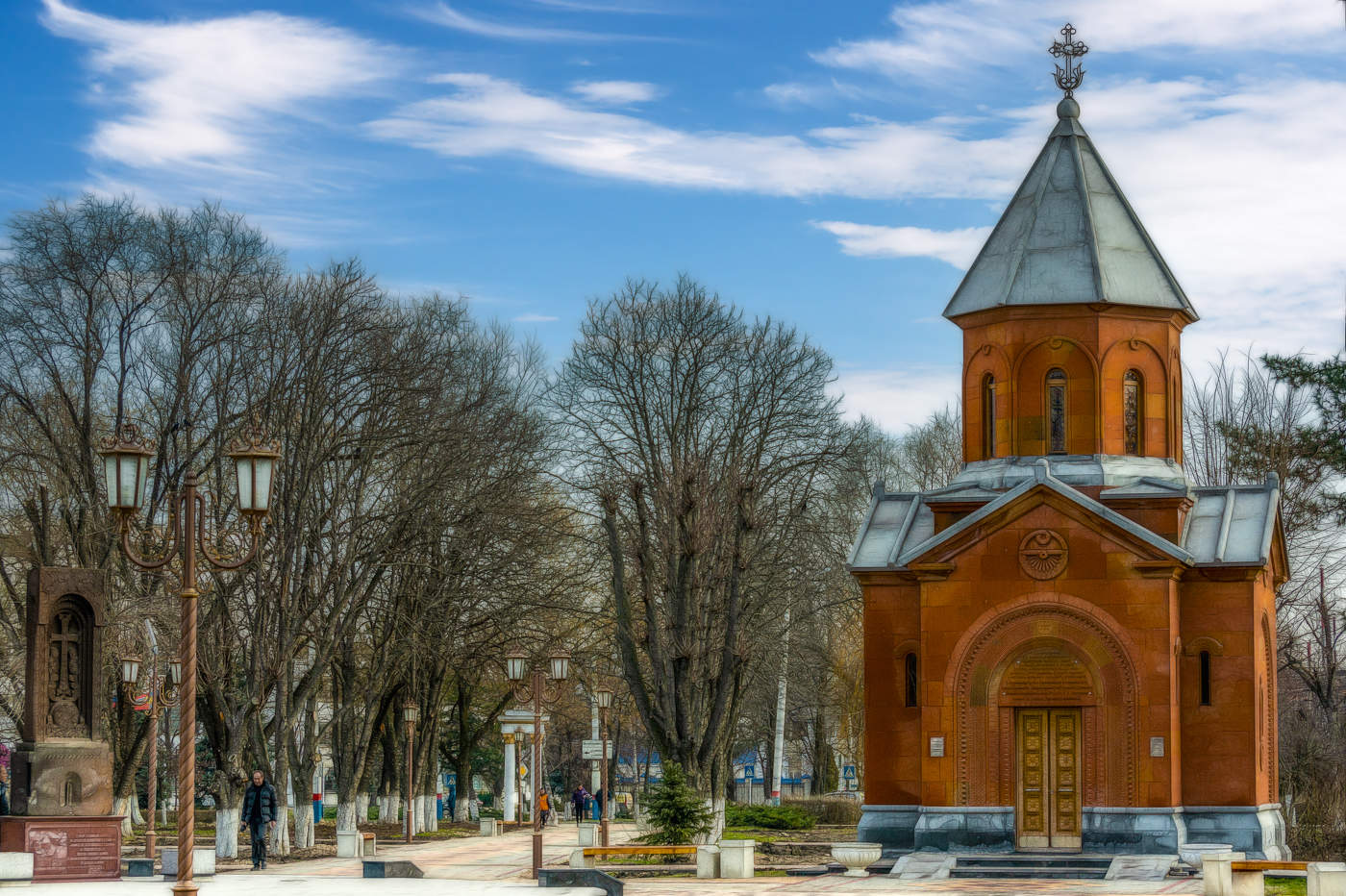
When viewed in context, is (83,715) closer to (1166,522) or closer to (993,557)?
(993,557)

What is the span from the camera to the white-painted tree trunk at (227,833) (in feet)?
110

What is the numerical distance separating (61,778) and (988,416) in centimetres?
1617

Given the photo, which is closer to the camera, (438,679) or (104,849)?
(104,849)

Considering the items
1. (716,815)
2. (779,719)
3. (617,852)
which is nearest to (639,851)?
(617,852)

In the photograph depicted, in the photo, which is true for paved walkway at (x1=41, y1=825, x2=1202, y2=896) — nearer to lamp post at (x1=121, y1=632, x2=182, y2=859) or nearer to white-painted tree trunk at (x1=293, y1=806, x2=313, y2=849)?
lamp post at (x1=121, y1=632, x2=182, y2=859)

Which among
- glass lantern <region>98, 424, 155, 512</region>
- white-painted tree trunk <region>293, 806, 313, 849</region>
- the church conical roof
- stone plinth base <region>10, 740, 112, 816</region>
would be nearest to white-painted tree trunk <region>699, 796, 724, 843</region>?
white-painted tree trunk <region>293, 806, 313, 849</region>

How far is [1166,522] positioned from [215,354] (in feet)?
65.4

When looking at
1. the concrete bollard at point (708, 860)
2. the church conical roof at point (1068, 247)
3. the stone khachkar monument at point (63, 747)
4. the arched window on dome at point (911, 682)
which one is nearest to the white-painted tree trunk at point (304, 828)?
the stone khachkar monument at point (63, 747)

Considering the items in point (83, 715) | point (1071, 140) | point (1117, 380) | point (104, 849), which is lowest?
point (104, 849)

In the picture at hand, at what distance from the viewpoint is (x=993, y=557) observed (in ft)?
90.1

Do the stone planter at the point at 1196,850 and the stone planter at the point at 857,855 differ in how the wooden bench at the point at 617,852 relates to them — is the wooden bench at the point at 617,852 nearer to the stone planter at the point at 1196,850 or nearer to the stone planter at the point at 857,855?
the stone planter at the point at 857,855

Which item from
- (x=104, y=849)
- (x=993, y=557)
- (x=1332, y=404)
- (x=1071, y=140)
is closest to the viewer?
(x=104, y=849)

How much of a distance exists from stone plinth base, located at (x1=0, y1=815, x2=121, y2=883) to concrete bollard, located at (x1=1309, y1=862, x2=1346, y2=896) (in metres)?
16.1

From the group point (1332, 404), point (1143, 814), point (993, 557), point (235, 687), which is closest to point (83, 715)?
point (235, 687)
